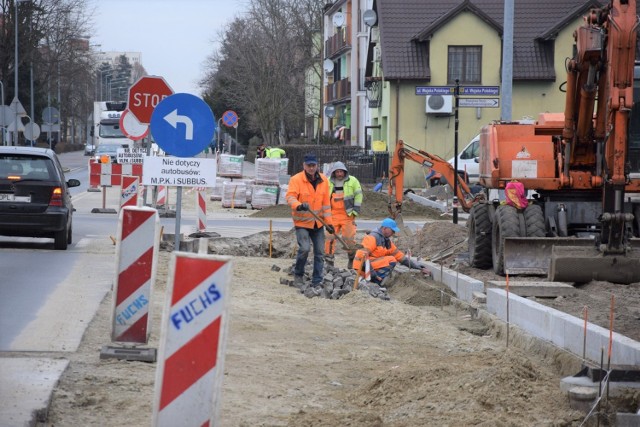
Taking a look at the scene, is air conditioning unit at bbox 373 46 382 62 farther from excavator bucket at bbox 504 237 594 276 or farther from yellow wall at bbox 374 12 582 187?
excavator bucket at bbox 504 237 594 276

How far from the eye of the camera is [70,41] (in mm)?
73188

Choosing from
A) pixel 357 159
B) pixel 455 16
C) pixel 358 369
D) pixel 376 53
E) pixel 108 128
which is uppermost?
pixel 455 16

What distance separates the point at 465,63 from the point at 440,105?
270 centimetres

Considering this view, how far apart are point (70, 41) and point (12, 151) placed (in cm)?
5636

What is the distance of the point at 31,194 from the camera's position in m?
18.8

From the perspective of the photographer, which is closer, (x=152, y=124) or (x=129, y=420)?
(x=129, y=420)

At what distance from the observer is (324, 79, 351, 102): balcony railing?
69375mm

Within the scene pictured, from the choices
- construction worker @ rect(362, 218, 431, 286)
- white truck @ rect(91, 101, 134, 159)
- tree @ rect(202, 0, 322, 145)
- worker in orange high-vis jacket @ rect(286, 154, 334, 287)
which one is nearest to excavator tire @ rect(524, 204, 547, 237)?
construction worker @ rect(362, 218, 431, 286)

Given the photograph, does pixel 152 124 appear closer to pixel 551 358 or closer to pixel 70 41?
pixel 551 358

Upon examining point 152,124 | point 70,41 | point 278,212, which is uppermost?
point 70,41

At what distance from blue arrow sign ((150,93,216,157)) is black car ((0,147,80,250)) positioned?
297 inches

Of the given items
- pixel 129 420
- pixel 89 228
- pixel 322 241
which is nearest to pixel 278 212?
pixel 89 228

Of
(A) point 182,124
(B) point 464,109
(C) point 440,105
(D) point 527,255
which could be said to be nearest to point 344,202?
(D) point 527,255

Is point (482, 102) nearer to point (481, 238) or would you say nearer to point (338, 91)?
point (481, 238)
